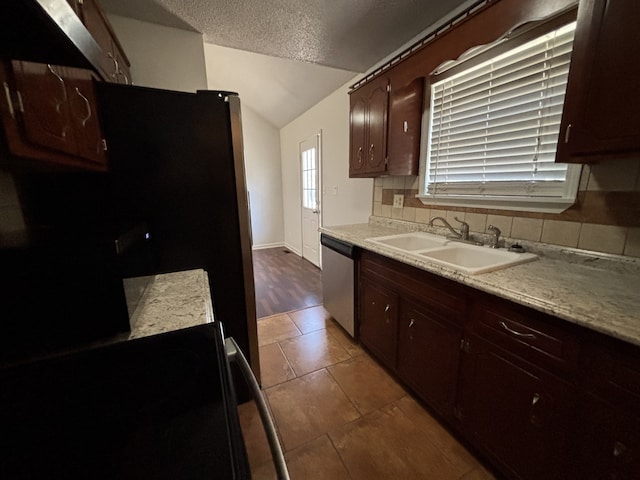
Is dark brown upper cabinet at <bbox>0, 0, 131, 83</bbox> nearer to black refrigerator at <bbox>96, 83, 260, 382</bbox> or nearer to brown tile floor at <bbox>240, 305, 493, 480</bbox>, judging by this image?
black refrigerator at <bbox>96, 83, 260, 382</bbox>

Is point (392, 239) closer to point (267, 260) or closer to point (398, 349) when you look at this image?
point (398, 349)

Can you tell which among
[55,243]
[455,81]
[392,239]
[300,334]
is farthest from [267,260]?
[55,243]

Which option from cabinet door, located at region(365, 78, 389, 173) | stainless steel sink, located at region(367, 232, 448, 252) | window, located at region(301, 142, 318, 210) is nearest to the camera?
stainless steel sink, located at region(367, 232, 448, 252)

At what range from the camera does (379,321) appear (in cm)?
186

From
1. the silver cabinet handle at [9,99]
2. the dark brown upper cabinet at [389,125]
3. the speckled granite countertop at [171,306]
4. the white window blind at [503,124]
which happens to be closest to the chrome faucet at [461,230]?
the white window blind at [503,124]

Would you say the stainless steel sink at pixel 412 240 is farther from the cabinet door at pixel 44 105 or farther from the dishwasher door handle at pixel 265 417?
the cabinet door at pixel 44 105

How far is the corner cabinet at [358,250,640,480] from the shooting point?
0.78 meters

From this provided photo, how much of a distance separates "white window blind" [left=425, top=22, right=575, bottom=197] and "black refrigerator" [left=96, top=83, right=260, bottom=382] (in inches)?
56.9

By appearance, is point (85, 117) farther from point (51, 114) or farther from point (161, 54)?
point (161, 54)

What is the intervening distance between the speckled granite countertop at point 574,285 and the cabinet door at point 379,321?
40cm

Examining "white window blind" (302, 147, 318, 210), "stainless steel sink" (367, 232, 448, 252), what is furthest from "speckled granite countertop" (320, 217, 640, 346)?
"white window blind" (302, 147, 318, 210)

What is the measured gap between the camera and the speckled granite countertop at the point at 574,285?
778 millimetres

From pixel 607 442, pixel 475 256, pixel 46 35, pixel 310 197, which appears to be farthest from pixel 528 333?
pixel 310 197

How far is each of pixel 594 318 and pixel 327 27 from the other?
229 cm
